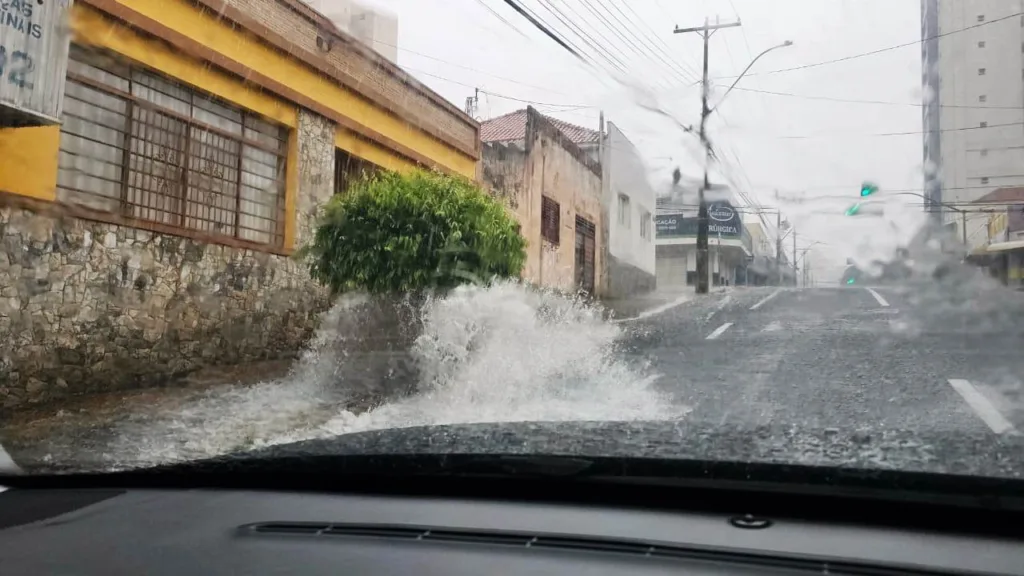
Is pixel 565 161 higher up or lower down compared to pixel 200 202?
higher up

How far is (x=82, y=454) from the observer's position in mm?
3947

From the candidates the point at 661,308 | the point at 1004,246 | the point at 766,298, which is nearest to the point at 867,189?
the point at 1004,246

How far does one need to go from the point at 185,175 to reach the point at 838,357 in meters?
4.86

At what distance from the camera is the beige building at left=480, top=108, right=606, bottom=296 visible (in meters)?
6.55

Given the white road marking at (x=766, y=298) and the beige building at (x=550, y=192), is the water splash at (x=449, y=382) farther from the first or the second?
the white road marking at (x=766, y=298)

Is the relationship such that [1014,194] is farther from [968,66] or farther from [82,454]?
[82,454]

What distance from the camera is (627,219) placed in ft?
21.5

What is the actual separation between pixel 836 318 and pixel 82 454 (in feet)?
17.4

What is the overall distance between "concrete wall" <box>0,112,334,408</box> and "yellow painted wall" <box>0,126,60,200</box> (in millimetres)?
126

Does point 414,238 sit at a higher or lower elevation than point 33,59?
lower

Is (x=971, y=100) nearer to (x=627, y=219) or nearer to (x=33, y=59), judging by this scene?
(x=627, y=219)

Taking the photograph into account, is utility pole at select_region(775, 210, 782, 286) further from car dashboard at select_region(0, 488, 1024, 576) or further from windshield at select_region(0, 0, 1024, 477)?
car dashboard at select_region(0, 488, 1024, 576)

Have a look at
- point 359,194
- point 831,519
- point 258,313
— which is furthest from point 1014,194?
point 258,313

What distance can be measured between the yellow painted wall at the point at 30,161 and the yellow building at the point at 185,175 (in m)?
0.01
